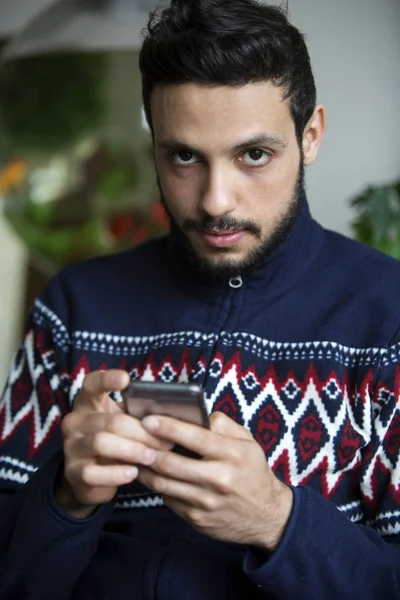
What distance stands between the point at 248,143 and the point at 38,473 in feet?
1.57

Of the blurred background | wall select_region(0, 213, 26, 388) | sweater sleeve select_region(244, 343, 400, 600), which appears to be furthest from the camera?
wall select_region(0, 213, 26, 388)

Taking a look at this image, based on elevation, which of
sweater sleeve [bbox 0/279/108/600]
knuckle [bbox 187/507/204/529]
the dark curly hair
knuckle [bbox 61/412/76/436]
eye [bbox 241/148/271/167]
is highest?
the dark curly hair

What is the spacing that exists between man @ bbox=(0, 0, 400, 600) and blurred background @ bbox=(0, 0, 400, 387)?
2.61ft

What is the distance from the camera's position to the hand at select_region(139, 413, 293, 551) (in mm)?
868

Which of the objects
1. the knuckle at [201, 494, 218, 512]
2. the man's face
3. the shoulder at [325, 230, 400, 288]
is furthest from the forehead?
the knuckle at [201, 494, 218, 512]

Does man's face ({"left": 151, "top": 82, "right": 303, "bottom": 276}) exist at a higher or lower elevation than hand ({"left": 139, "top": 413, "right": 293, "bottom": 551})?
higher

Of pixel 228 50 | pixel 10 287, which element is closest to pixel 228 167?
pixel 228 50

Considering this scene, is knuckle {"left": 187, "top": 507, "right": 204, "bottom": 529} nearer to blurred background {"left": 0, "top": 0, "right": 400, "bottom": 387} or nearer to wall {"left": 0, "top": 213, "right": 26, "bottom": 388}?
blurred background {"left": 0, "top": 0, "right": 400, "bottom": 387}

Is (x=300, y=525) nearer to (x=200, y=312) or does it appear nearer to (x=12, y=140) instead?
(x=200, y=312)

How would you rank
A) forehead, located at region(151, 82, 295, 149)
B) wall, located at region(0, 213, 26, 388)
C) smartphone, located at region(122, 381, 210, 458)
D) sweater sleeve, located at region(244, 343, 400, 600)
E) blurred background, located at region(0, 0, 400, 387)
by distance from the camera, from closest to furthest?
smartphone, located at region(122, 381, 210, 458) < sweater sleeve, located at region(244, 343, 400, 600) < forehead, located at region(151, 82, 295, 149) < blurred background, located at region(0, 0, 400, 387) < wall, located at region(0, 213, 26, 388)

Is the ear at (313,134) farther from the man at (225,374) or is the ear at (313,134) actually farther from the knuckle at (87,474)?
the knuckle at (87,474)

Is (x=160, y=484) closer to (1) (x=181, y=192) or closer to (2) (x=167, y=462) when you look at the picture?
(2) (x=167, y=462)

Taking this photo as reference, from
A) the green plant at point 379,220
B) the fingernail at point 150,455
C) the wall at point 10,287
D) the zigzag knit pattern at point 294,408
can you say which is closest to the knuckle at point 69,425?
the fingernail at point 150,455

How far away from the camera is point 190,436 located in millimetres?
858
